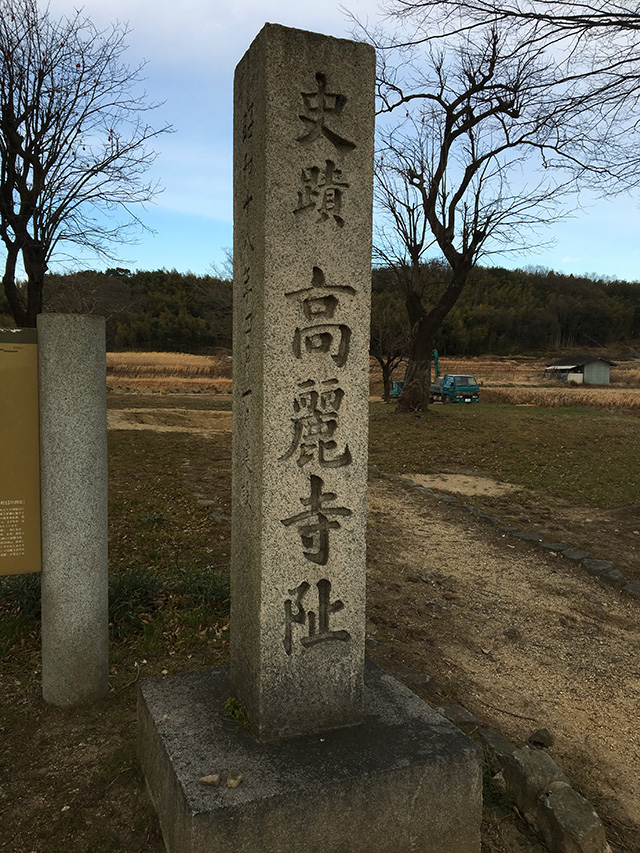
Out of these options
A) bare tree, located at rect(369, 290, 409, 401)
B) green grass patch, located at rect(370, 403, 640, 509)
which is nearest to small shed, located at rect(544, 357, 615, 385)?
bare tree, located at rect(369, 290, 409, 401)

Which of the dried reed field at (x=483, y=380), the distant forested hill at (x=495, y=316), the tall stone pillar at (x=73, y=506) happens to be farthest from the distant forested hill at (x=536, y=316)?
the tall stone pillar at (x=73, y=506)

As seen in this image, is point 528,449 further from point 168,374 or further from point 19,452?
point 168,374

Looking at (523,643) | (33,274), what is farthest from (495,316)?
(523,643)

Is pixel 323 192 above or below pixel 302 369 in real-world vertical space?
above

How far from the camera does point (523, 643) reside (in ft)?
14.8

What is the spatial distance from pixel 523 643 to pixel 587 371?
38843mm

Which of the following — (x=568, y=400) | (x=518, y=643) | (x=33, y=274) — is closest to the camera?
(x=518, y=643)

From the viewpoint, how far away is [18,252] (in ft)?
35.7

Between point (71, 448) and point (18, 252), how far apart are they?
934cm

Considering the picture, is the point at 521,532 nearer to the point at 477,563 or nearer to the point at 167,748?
the point at 477,563

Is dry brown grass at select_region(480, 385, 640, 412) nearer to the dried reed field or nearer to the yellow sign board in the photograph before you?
the dried reed field

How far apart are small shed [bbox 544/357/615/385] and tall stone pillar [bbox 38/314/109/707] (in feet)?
130

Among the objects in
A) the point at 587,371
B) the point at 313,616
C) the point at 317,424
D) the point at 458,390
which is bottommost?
Result: the point at 313,616

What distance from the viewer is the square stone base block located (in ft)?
6.79
